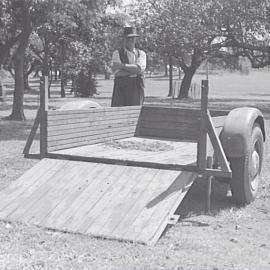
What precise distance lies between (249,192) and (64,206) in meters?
2.14

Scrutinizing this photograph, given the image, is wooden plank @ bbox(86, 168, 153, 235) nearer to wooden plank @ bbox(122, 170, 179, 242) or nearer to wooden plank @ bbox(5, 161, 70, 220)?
wooden plank @ bbox(122, 170, 179, 242)

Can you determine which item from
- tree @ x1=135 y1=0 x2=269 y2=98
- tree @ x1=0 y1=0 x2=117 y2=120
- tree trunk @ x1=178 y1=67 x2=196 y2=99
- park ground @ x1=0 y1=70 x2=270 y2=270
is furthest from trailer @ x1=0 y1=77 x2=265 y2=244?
tree trunk @ x1=178 y1=67 x2=196 y2=99

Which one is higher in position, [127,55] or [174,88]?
[127,55]

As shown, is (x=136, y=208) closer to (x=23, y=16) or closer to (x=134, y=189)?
(x=134, y=189)

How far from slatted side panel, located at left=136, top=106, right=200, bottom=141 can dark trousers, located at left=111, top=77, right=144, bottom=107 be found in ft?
1.67

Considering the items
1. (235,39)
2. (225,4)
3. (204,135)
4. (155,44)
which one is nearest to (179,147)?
(204,135)

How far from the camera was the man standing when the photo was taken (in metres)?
7.92

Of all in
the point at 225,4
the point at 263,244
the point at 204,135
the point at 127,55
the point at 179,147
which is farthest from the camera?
the point at 225,4

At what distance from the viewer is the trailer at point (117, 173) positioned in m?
4.77

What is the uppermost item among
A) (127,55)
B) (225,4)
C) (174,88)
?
(225,4)

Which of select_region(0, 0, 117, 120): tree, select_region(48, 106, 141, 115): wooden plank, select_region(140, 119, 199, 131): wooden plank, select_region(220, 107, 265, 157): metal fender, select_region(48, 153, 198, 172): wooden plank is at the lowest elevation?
select_region(48, 153, 198, 172): wooden plank

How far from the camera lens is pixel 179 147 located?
678cm

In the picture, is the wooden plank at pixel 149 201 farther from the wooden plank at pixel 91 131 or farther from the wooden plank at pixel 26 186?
the wooden plank at pixel 91 131

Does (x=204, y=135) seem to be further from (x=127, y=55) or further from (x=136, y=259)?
(x=127, y=55)
